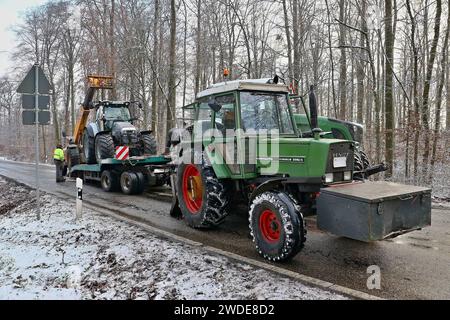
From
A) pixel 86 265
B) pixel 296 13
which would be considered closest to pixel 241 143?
pixel 86 265

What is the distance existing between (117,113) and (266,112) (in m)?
8.60

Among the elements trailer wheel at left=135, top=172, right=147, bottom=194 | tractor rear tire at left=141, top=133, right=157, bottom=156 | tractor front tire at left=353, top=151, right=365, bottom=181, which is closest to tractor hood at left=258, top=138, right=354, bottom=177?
tractor front tire at left=353, top=151, right=365, bottom=181

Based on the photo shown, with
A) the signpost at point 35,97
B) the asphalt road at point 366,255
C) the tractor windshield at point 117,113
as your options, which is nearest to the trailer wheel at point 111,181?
the tractor windshield at point 117,113

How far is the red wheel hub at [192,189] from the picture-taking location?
719 cm

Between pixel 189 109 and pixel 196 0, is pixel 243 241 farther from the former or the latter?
pixel 196 0

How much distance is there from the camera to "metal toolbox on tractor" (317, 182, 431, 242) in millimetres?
4434

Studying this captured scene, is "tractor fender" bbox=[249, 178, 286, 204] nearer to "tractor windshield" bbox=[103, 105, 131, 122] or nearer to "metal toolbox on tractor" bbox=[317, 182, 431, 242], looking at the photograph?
"metal toolbox on tractor" bbox=[317, 182, 431, 242]

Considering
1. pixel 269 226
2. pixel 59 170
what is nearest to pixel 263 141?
pixel 269 226

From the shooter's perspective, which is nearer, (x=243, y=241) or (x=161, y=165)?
(x=243, y=241)

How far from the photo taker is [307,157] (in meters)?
5.27

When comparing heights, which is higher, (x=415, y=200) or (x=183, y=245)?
(x=415, y=200)

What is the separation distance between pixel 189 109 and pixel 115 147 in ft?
18.8

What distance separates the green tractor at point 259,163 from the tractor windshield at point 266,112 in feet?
0.05

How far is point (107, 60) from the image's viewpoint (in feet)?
73.5
